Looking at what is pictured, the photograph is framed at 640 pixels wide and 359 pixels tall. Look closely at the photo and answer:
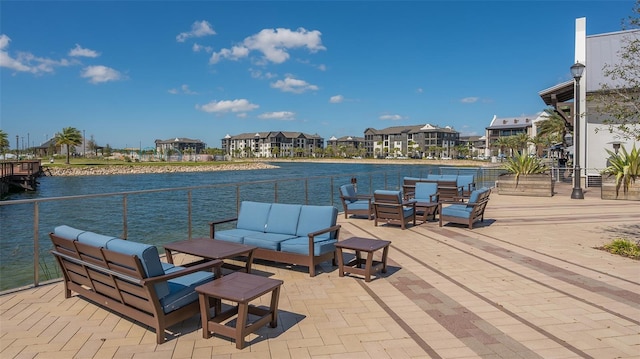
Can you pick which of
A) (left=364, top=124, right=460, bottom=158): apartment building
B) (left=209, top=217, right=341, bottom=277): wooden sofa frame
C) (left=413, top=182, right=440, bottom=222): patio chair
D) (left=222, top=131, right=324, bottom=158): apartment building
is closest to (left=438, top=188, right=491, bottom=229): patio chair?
(left=413, top=182, right=440, bottom=222): patio chair

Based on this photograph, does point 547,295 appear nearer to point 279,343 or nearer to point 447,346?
point 447,346

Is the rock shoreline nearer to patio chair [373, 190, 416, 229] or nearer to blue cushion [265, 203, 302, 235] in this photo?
patio chair [373, 190, 416, 229]

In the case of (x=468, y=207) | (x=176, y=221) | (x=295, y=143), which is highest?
(x=295, y=143)

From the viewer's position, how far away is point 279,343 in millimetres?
3617

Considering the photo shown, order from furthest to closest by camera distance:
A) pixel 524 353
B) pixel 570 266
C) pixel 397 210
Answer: pixel 397 210
pixel 570 266
pixel 524 353

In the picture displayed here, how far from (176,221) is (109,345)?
1006cm

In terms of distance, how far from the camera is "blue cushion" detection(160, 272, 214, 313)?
3.65 m

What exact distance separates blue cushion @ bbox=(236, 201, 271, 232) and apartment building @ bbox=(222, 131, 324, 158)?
147689 mm

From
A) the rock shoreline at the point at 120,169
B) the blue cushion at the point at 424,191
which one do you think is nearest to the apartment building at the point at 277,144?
the rock shoreline at the point at 120,169

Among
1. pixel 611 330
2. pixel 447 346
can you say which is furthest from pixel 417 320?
pixel 611 330

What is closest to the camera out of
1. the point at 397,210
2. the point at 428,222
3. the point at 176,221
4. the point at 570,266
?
the point at 570,266

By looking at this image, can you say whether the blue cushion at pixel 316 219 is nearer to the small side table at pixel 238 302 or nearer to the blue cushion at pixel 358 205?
the small side table at pixel 238 302

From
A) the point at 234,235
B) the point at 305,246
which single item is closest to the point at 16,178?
the point at 234,235

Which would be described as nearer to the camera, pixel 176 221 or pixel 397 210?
pixel 397 210
